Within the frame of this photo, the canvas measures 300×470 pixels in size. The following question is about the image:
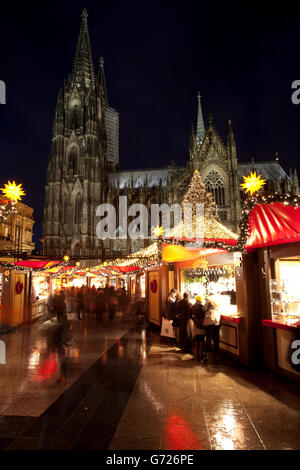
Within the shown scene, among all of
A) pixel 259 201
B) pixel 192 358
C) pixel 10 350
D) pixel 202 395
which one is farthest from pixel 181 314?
pixel 10 350


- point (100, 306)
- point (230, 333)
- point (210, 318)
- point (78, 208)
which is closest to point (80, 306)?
point (100, 306)

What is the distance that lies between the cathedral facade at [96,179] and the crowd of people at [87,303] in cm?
2187

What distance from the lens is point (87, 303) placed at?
1614 centimetres

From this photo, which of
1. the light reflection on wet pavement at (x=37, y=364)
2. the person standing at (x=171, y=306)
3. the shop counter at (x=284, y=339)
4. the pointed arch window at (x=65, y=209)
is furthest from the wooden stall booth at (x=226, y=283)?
A: the pointed arch window at (x=65, y=209)

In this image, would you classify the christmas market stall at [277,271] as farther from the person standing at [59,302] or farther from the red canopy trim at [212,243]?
the person standing at [59,302]

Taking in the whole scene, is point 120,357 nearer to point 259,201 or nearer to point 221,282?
point 221,282

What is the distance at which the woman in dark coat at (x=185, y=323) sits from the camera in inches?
310

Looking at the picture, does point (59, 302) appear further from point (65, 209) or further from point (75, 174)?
point (75, 174)

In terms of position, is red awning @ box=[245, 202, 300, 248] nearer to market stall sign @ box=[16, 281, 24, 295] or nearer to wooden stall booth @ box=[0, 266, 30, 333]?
wooden stall booth @ box=[0, 266, 30, 333]

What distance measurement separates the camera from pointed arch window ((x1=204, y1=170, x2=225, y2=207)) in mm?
36562

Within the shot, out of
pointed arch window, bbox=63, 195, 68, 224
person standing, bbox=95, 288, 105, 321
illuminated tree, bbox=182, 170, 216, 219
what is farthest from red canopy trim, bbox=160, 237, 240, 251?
pointed arch window, bbox=63, 195, 68, 224

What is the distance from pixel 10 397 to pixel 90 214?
3789 cm

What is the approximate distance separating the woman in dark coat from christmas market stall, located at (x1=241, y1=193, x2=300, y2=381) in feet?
6.91

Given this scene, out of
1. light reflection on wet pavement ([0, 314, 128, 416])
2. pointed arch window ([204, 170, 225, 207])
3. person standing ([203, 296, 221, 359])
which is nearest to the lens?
light reflection on wet pavement ([0, 314, 128, 416])
